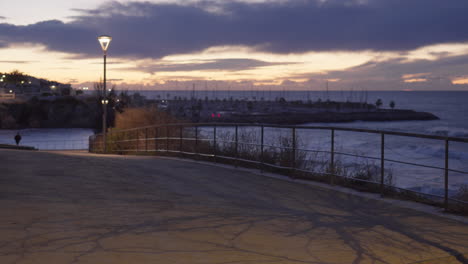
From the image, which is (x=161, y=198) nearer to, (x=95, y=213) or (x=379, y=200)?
(x=95, y=213)

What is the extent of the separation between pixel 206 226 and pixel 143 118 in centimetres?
2619

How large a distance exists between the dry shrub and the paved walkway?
21.0m

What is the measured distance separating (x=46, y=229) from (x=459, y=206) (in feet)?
19.2

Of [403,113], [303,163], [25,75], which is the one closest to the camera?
[303,163]

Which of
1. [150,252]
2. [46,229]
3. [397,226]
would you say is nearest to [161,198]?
[46,229]

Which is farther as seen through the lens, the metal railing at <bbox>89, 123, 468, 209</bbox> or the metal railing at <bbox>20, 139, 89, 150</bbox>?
the metal railing at <bbox>20, 139, 89, 150</bbox>

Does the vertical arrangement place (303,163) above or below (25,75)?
below

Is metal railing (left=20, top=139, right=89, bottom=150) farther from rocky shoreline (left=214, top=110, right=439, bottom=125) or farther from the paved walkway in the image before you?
rocky shoreline (left=214, top=110, right=439, bottom=125)

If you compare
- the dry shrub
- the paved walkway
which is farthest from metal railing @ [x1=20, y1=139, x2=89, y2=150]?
the paved walkway

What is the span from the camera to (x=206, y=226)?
20.6 feet

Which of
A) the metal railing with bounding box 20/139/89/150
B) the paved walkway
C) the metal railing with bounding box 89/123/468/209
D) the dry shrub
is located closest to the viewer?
the paved walkway

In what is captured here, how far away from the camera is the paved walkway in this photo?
5.13 meters

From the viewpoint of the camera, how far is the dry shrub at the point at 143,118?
31047mm

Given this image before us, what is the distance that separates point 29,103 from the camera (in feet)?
A: 301
